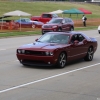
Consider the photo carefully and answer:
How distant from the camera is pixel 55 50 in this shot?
513 inches

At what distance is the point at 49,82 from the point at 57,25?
26.7 m

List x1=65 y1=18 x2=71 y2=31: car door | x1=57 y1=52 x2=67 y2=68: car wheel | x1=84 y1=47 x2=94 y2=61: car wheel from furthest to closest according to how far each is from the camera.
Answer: x1=65 y1=18 x2=71 y2=31: car door → x1=84 y1=47 x2=94 y2=61: car wheel → x1=57 y1=52 x2=67 y2=68: car wheel

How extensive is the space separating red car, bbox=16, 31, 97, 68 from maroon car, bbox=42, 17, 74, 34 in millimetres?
20878

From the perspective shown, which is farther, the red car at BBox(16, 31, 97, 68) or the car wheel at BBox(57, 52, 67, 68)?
the car wheel at BBox(57, 52, 67, 68)

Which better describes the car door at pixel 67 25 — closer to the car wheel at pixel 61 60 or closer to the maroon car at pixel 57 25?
the maroon car at pixel 57 25

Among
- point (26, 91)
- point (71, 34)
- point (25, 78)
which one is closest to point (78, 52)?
point (71, 34)

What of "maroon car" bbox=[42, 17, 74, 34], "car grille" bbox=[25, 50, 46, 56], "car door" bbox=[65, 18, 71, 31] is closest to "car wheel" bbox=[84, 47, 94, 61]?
"car grille" bbox=[25, 50, 46, 56]

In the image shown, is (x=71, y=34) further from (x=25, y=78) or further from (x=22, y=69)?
(x=25, y=78)

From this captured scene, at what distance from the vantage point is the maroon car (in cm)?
3650

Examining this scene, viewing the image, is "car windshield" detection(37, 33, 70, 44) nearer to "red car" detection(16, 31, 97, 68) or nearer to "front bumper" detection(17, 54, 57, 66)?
"red car" detection(16, 31, 97, 68)

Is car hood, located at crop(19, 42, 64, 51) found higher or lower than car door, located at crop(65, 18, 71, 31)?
higher

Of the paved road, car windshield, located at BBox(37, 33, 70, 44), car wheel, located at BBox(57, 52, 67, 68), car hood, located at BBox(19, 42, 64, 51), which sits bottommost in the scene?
the paved road

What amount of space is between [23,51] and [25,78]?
2.41 metres

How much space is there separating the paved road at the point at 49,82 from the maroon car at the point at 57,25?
72.0ft
